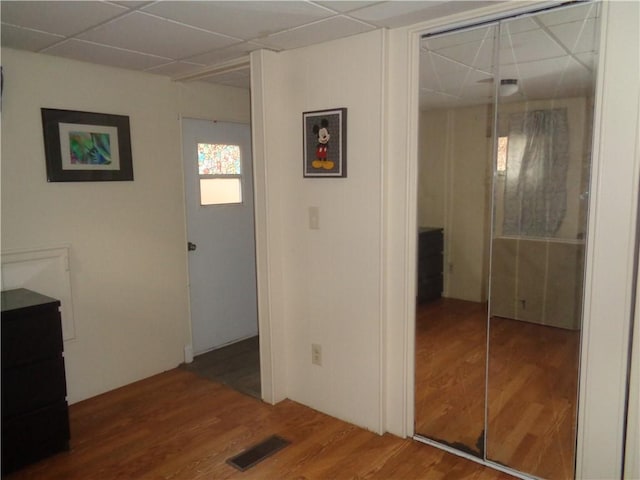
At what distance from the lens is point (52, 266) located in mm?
3066

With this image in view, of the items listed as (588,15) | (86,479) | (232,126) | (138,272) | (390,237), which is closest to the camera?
(588,15)

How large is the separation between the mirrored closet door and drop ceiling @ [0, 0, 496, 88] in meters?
0.37

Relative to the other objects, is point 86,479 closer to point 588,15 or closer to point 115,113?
point 115,113

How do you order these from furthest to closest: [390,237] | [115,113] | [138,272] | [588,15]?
[138,272] < [115,113] < [390,237] < [588,15]

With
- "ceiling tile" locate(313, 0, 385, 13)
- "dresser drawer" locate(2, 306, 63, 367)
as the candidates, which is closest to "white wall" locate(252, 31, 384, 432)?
"ceiling tile" locate(313, 0, 385, 13)

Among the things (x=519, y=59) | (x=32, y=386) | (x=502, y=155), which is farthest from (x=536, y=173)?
(x=32, y=386)

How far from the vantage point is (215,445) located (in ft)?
9.00

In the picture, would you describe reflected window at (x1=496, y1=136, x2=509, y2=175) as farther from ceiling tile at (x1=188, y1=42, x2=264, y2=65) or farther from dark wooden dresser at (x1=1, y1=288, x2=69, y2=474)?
dark wooden dresser at (x1=1, y1=288, x2=69, y2=474)

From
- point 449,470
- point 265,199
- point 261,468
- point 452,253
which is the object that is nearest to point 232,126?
point 265,199

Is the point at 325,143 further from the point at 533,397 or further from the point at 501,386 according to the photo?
the point at 533,397

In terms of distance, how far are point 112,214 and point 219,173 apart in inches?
39.9

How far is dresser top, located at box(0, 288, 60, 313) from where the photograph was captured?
2.50m

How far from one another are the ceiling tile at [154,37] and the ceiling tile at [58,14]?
9 centimetres

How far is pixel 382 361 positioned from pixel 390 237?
2.41ft
